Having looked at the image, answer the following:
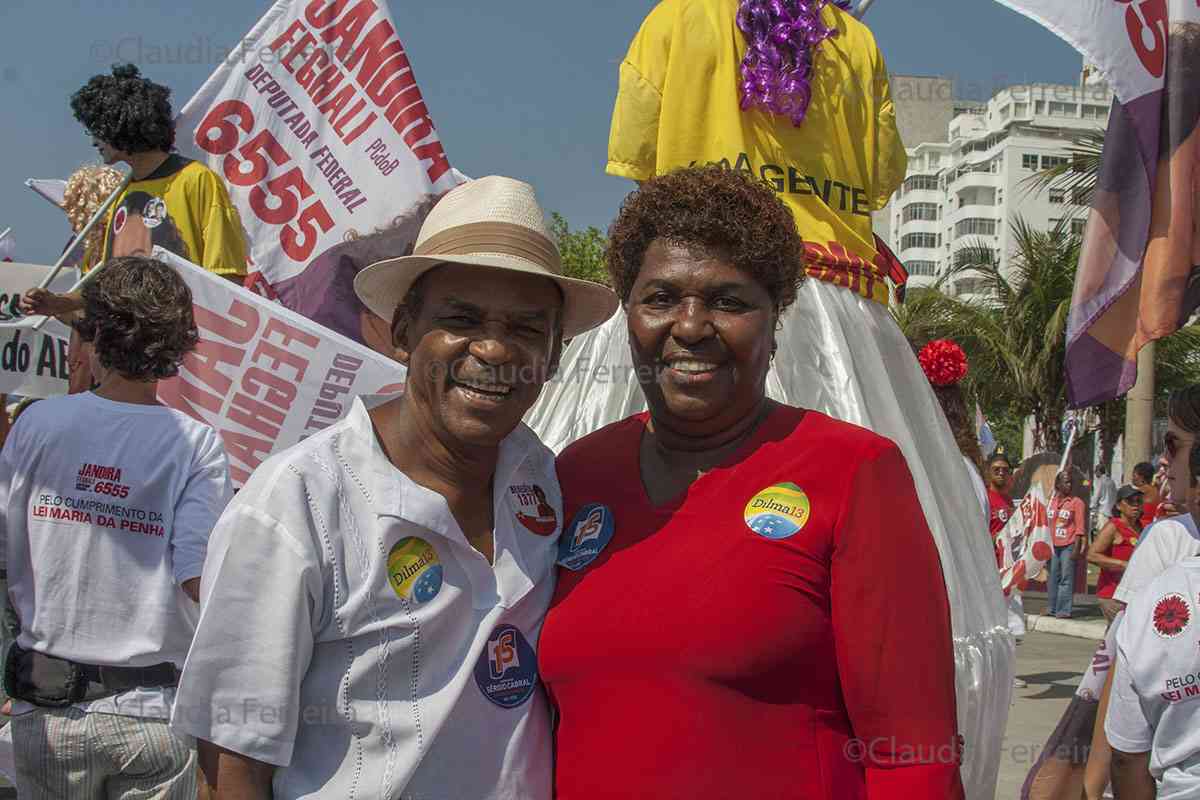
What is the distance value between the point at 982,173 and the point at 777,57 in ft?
334

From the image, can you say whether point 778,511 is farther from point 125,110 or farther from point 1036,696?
point 1036,696

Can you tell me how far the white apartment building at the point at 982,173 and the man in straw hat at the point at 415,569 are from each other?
3622 inches

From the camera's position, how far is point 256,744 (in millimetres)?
2035

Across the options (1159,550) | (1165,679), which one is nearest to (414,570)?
(1165,679)

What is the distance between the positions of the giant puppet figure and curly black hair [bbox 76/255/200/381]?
1439mm

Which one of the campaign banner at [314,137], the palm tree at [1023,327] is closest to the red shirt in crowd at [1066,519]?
the palm tree at [1023,327]

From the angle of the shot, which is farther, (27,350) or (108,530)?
(27,350)

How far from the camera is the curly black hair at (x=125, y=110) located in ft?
16.0

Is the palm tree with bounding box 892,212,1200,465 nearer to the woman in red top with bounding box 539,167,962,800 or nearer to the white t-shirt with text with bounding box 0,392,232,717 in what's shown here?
the white t-shirt with text with bounding box 0,392,232,717

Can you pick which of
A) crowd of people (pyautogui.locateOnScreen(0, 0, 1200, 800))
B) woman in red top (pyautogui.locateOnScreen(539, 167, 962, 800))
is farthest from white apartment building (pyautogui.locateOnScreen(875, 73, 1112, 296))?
woman in red top (pyautogui.locateOnScreen(539, 167, 962, 800))

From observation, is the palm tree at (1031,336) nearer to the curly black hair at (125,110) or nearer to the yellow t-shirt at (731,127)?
the yellow t-shirt at (731,127)

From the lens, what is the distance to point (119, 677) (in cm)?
319

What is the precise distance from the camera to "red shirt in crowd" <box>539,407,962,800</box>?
7.06ft

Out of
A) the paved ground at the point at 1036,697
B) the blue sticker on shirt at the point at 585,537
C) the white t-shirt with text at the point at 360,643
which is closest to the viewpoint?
the white t-shirt with text at the point at 360,643
